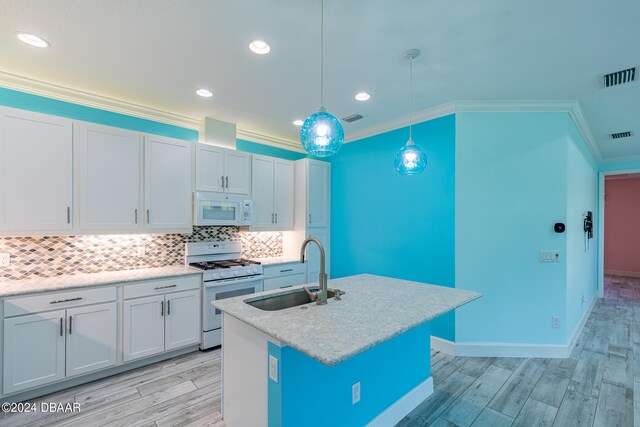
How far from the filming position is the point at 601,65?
97.2 inches

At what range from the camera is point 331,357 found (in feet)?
3.85

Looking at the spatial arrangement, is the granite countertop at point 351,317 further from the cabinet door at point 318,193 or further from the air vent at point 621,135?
the air vent at point 621,135

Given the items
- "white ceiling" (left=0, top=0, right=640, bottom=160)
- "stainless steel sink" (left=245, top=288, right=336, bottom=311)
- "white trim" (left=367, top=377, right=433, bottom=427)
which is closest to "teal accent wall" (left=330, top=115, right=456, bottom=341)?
"white ceiling" (left=0, top=0, right=640, bottom=160)

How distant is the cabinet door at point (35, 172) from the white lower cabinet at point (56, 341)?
701 mm

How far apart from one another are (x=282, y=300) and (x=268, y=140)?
10.1 feet

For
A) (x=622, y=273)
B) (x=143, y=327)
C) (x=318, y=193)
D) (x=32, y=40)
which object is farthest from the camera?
(x=622, y=273)

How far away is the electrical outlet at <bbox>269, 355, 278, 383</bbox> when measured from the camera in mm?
1550

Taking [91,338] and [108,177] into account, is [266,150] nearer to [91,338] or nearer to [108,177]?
[108,177]

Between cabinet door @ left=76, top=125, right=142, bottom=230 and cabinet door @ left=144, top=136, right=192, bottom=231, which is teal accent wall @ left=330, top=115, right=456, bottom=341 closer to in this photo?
cabinet door @ left=144, top=136, right=192, bottom=231

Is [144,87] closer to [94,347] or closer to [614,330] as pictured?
[94,347]

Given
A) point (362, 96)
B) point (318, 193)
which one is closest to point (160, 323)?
point (318, 193)

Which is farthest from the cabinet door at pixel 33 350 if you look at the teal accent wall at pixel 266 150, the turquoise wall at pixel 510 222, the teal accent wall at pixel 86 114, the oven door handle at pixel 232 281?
the turquoise wall at pixel 510 222

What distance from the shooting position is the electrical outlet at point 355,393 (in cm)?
188

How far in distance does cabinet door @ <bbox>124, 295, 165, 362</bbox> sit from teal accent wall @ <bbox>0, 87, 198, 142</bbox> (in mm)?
1942
